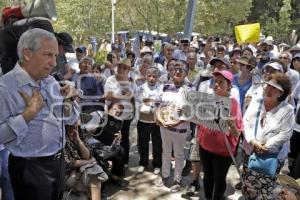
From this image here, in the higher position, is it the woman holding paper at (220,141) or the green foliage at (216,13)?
Answer: the green foliage at (216,13)

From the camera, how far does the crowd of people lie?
106 inches

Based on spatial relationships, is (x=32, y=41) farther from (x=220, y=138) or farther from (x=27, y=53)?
(x=220, y=138)

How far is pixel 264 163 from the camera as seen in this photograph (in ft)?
12.9

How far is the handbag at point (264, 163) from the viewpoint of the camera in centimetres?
392

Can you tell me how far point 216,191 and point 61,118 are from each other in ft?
7.65

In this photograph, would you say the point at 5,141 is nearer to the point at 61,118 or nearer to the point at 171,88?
the point at 61,118

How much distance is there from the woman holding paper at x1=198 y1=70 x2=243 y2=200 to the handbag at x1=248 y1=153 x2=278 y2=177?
293 mm

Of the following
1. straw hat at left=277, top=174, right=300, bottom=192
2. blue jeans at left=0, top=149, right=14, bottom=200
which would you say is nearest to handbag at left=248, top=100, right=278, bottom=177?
straw hat at left=277, top=174, right=300, bottom=192

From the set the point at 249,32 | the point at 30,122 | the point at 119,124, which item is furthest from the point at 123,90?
the point at 249,32

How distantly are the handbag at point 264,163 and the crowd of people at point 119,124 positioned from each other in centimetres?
3

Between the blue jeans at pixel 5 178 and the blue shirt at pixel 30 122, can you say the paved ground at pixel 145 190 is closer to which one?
the blue jeans at pixel 5 178

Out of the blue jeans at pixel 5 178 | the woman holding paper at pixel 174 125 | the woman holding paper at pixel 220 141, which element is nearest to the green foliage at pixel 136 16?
the woman holding paper at pixel 174 125

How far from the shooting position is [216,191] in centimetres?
450

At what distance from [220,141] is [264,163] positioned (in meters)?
0.59
